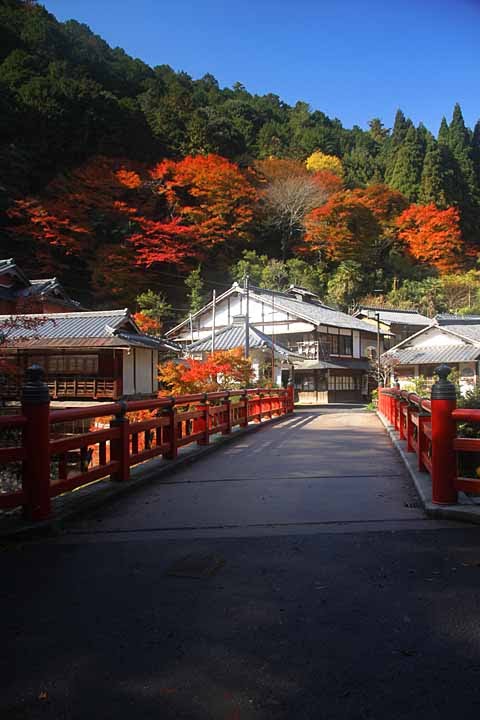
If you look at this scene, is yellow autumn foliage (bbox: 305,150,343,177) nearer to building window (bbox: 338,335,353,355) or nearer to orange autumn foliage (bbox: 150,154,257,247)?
orange autumn foliage (bbox: 150,154,257,247)

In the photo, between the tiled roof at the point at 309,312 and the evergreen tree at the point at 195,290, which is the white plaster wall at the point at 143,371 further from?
the evergreen tree at the point at 195,290

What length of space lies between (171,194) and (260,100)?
35210 millimetres

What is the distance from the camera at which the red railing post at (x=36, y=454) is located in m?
4.82

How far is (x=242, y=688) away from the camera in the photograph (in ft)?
7.73

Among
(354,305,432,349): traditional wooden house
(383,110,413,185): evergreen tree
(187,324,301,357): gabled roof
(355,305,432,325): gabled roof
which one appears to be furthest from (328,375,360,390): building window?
(383,110,413,185): evergreen tree

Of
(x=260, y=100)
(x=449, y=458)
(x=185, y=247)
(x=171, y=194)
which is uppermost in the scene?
(x=260, y=100)

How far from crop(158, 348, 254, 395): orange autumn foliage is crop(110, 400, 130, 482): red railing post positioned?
1352 centimetres

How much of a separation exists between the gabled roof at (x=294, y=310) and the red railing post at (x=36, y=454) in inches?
1429

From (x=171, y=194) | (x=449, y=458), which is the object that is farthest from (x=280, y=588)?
(x=171, y=194)

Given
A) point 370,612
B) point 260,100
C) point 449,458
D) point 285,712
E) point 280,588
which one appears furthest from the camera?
point 260,100

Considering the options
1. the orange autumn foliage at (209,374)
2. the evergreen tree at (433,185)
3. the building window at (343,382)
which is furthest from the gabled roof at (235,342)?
A: the evergreen tree at (433,185)

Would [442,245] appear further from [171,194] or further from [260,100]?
[260,100]

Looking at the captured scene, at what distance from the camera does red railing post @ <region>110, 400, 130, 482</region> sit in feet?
21.7

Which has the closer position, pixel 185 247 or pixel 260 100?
pixel 185 247
